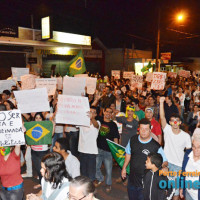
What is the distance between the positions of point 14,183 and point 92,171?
2.25 meters

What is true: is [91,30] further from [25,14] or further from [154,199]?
[154,199]

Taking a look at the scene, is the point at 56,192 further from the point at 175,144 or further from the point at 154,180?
the point at 175,144

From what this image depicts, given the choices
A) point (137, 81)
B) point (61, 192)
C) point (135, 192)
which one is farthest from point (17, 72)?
point (61, 192)

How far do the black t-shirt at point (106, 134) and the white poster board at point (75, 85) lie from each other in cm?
158

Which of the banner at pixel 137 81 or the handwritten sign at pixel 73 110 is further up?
the banner at pixel 137 81

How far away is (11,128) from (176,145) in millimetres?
3228

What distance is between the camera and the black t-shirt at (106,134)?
5582 mm

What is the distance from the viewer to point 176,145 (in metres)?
4.80

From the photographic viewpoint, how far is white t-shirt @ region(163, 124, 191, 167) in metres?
4.77

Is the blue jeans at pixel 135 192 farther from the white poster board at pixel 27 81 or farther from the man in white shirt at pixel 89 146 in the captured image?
the white poster board at pixel 27 81

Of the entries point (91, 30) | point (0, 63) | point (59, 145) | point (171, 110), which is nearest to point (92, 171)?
point (59, 145)

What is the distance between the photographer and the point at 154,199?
340 cm

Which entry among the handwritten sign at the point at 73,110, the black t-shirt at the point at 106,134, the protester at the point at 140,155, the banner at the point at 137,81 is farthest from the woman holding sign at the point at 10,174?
the banner at the point at 137,81

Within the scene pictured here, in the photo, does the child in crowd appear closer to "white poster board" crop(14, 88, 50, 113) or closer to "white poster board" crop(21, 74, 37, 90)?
"white poster board" crop(14, 88, 50, 113)
